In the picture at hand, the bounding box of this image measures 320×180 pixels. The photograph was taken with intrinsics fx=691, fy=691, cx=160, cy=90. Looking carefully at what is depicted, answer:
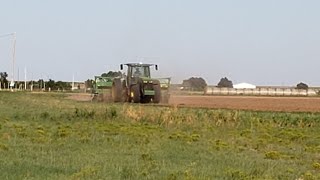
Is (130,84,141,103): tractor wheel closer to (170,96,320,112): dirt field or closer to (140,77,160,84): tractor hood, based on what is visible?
(140,77,160,84): tractor hood

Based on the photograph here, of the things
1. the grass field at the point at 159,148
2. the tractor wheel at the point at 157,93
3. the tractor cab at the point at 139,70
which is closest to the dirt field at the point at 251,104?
the tractor wheel at the point at 157,93

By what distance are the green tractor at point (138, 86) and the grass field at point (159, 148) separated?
19231 millimetres

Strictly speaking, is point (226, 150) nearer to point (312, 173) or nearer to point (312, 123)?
point (312, 173)

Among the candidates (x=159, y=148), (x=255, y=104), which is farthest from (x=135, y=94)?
(x=159, y=148)

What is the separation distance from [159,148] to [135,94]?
31.6m

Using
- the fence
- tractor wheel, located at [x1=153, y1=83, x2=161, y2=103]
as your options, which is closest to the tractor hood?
tractor wheel, located at [x1=153, y1=83, x2=161, y2=103]

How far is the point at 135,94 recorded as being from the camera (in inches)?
1938

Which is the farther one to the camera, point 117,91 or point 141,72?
point 117,91

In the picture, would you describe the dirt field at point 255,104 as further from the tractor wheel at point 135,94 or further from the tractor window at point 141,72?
the tractor window at point 141,72

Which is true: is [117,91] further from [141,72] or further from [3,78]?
[3,78]

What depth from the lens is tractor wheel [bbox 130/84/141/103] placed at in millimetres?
49156

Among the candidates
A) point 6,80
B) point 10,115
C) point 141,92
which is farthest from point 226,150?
point 6,80

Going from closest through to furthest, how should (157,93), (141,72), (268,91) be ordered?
(157,93), (141,72), (268,91)

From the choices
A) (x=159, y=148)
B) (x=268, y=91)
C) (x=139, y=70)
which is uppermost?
(x=139, y=70)
